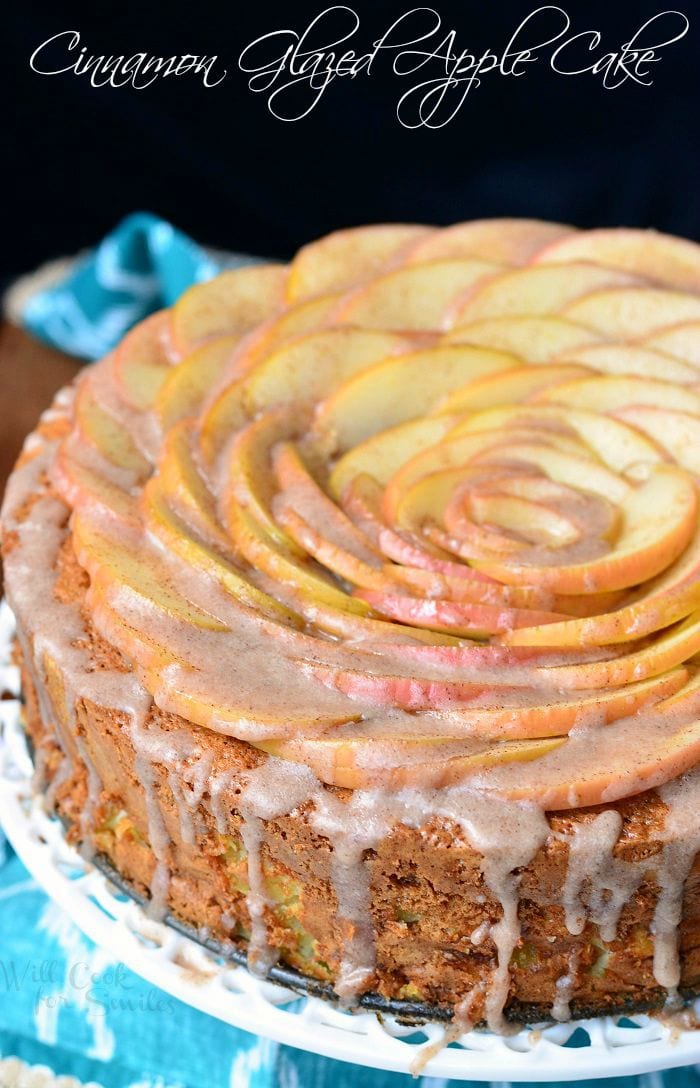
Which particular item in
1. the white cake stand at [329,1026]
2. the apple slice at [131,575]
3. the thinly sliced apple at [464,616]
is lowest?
the white cake stand at [329,1026]

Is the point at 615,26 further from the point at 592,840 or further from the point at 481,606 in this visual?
the point at 592,840

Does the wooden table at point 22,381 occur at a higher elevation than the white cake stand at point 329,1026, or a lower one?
higher

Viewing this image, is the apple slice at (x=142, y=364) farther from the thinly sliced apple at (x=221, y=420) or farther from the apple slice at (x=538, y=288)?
the apple slice at (x=538, y=288)

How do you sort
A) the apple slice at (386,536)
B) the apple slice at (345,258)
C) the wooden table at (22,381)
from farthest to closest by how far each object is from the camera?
the wooden table at (22,381) < the apple slice at (345,258) < the apple slice at (386,536)

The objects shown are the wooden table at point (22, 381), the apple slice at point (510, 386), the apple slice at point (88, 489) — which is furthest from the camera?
the wooden table at point (22, 381)

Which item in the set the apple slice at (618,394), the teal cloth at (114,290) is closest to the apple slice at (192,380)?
the apple slice at (618,394)

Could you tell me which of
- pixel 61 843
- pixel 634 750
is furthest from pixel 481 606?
pixel 61 843

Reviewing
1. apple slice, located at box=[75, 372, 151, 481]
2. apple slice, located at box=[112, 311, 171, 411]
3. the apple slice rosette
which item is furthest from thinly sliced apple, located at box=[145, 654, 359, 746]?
apple slice, located at box=[112, 311, 171, 411]

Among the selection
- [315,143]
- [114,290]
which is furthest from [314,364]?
[315,143]
